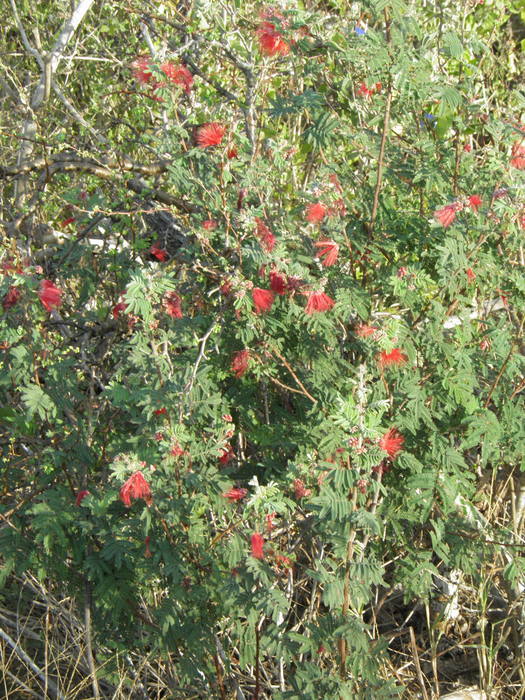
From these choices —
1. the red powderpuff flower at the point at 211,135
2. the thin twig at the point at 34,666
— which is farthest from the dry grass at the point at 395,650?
the red powderpuff flower at the point at 211,135

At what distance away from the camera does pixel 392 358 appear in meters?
2.16

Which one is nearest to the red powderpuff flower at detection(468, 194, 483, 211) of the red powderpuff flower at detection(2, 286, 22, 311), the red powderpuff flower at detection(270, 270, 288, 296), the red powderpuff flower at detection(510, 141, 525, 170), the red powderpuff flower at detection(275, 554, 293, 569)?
the red powderpuff flower at detection(510, 141, 525, 170)

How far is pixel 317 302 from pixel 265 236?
23 centimetres

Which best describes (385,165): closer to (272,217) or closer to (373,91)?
(373,91)

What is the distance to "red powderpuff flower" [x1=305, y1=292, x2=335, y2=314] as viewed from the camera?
7.06 feet

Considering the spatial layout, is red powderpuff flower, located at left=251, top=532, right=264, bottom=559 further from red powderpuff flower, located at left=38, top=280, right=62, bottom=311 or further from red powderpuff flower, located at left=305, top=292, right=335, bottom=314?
Result: red powderpuff flower, located at left=38, top=280, right=62, bottom=311

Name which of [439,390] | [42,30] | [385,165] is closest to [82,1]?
[42,30]

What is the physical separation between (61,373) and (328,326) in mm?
786

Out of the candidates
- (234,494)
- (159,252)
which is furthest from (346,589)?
(159,252)

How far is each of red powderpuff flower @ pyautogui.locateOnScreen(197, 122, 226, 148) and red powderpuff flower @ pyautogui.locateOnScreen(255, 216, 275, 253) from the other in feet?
0.97

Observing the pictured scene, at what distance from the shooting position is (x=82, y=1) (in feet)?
10.9

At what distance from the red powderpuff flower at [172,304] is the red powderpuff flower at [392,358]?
0.58 m

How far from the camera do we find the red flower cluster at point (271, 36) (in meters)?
2.25

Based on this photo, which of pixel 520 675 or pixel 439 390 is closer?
pixel 439 390
